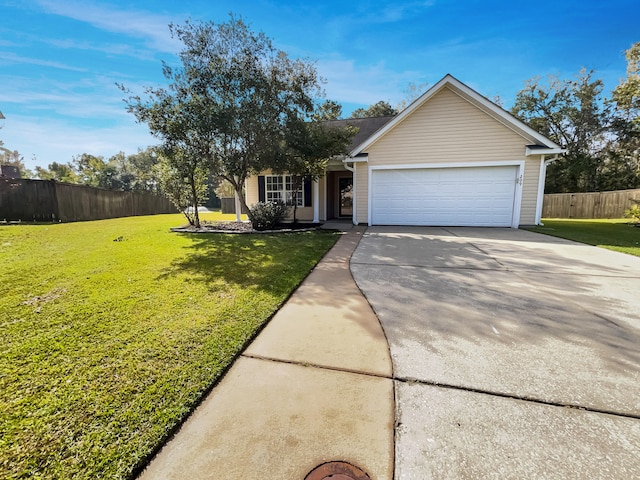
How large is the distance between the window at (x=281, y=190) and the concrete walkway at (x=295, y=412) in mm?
10299

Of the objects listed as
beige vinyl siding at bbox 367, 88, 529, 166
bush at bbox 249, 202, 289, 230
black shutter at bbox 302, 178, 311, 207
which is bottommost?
bush at bbox 249, 202, 289, 230

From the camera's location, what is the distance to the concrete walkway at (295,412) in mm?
1425

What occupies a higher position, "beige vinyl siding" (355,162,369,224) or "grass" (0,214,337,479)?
"beige vinyl siding" (355,162,369,224)

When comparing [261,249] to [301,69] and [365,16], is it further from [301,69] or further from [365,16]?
[365,16]

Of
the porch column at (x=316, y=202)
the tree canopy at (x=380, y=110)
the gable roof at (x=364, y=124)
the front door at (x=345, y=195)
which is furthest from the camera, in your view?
the tree canopy at (x=380, y=110)

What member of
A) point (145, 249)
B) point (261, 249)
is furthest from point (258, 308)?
point (145, 249)

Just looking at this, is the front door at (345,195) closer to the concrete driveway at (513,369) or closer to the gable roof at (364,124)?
the gable roof at (364,124)

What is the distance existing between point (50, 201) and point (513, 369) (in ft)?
53.1

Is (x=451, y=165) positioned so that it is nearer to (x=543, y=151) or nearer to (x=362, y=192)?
(x=543, y=151)

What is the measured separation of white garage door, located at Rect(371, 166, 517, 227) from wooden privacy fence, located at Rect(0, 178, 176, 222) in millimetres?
13290

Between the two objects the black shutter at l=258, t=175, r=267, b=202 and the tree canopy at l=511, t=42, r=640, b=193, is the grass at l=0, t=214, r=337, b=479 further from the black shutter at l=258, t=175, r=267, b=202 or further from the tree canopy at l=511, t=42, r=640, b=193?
the tree canopy at l=511, t=42, r=640, b=193

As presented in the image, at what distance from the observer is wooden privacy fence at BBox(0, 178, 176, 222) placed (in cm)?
1104

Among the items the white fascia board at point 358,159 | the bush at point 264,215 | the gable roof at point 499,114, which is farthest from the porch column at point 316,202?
the gable roof at point 499,114

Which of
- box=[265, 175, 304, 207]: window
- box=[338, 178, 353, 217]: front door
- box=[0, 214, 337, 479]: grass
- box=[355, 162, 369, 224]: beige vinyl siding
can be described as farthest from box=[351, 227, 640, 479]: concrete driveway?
box=[338, 178, 353, 217]: front door
